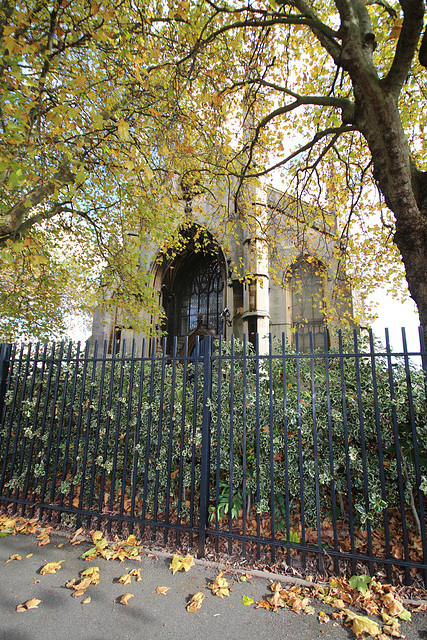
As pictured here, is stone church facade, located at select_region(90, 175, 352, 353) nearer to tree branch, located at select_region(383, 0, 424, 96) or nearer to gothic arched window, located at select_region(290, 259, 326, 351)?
gothic arched window, located at select_region(290, 259, 326, 351)

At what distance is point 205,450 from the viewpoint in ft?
11.1

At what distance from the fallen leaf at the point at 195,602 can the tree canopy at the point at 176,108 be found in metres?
3.29

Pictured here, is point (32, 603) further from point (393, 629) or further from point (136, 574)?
point (393, 629)

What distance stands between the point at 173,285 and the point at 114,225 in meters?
6.22

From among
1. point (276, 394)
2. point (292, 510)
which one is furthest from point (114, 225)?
point (292, 510)

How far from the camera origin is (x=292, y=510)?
11.5 feet

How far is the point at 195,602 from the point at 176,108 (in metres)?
6.45

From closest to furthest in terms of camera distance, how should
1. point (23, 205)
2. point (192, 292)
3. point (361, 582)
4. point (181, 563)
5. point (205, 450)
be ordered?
1. point (361, 582)
2. point (181, 563)
3. point (205, 450)
4. point (23, 205)
5. point (192, 292)

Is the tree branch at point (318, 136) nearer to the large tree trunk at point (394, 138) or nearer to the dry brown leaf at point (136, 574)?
the large tree trunk at point (394, 138)

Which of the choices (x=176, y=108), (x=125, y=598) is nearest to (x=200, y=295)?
(x=176, y=108)

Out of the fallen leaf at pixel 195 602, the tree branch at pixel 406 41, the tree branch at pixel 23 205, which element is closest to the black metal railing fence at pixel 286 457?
the fallen leaf at pixel 195 602

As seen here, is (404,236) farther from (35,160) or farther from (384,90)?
(35,160)

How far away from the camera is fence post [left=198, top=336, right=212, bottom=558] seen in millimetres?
3240

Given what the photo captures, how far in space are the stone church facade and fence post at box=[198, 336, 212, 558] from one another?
7054mm
